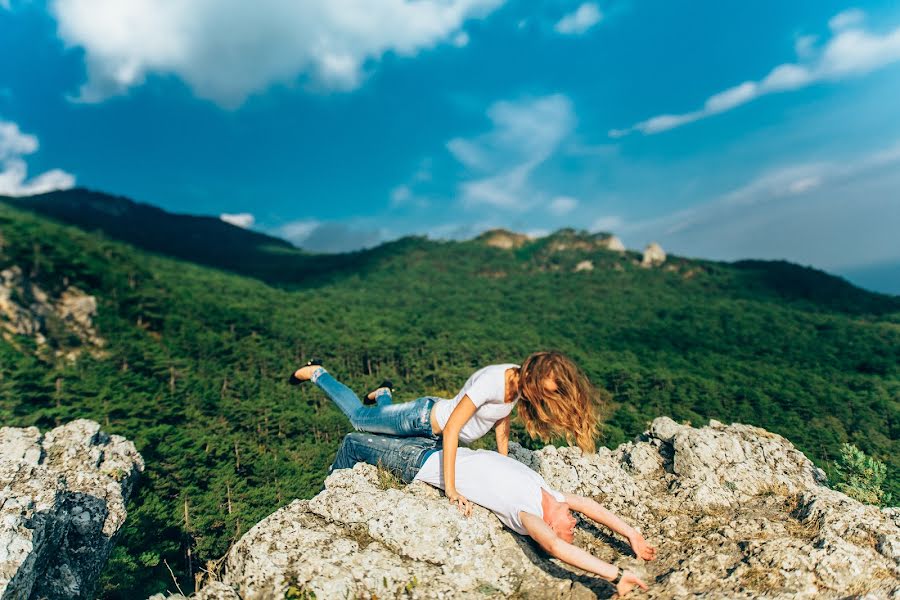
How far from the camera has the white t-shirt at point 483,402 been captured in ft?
17.6

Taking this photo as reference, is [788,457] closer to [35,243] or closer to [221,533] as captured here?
[221,533]

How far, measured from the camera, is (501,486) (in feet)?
16.5

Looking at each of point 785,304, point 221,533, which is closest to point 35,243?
point 221,533

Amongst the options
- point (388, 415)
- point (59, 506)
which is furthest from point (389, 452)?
point (59, 506)

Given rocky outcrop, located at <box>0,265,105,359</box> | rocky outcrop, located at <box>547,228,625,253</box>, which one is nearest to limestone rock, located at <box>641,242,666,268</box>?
rocky outcrop, located at <box>547,228,625,253</box>

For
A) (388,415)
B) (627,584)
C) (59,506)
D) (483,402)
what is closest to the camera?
(627,584)

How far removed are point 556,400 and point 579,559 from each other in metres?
1.60

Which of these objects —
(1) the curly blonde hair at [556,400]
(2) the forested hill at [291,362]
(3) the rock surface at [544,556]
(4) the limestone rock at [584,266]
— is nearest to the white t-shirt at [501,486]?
(3) the rock surface at [544,556]

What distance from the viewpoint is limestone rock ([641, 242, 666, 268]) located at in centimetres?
15812

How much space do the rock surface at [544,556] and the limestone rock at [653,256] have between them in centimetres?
16393

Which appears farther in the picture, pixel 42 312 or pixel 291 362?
pixel 291 362

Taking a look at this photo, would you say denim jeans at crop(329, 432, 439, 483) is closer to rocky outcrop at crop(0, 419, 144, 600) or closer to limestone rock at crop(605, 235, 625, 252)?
rocky outcrop at crop(0, 419, 144, 600)

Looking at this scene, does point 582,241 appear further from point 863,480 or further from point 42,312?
point 863,480

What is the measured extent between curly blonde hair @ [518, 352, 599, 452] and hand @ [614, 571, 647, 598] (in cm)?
151
